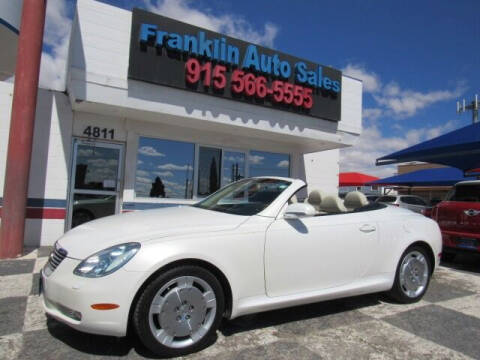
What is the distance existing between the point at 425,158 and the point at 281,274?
7755 millimetres

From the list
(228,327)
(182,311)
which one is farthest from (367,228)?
(182,311)

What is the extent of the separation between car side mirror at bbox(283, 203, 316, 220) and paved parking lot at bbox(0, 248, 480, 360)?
103 centimetres

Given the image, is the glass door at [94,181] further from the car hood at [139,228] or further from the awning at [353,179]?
the awning at [353,179]

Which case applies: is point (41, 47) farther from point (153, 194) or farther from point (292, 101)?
point (292, 101)

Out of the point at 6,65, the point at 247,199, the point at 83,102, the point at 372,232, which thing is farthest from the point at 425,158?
the point at 6,65

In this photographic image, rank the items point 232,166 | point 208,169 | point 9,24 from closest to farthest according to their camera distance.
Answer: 1. point 9,24
2. point 208,169
3. point 232,166

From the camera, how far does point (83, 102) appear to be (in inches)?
268

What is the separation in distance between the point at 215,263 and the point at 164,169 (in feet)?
19.3

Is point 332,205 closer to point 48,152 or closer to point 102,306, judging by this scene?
point 102,306

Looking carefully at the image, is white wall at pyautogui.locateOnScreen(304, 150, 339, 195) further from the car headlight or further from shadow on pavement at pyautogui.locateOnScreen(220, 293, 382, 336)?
the car headlight

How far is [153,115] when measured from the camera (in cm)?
753

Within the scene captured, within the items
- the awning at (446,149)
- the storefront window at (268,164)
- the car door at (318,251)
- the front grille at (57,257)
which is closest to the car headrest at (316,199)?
the car door at (318,251)

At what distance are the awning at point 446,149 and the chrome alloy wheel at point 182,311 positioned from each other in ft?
23.6

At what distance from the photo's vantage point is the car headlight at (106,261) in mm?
2602
